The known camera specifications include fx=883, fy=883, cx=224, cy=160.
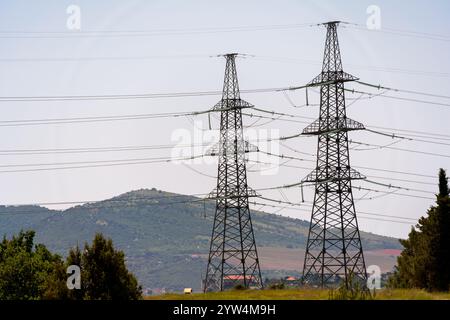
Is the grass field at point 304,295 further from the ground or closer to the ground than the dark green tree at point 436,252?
closer to the ground

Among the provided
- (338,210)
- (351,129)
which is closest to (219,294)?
(338,210)

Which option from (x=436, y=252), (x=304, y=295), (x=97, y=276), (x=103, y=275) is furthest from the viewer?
(x=436, y=252)

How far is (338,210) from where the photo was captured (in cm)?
10012

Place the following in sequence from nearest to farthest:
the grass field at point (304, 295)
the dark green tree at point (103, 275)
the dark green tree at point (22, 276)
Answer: the grass field at point (304, 295) < the dark green tree at point (103, 275) < the dark green tree at point (22, 276)

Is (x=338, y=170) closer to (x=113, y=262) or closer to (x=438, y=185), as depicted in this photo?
(x=438, y=185)

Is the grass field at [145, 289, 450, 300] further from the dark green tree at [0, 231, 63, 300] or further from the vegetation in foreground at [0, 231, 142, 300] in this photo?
the dark green tree at [0, 231, 63, 300]
